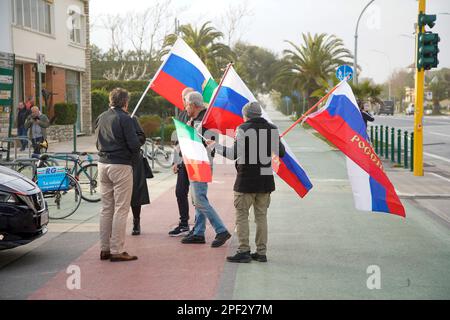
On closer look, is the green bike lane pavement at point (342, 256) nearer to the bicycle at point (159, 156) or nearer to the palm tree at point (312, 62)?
the bicycle at point (159, 156)

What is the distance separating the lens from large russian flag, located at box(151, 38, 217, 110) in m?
7.97

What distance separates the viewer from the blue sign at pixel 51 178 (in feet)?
29.6

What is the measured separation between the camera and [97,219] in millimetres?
9320

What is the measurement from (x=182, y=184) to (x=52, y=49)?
22574 millimetres

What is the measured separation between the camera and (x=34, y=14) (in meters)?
26.6

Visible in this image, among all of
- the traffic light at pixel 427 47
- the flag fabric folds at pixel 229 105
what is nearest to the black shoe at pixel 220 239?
the flag fabric folds at pixel 229 105

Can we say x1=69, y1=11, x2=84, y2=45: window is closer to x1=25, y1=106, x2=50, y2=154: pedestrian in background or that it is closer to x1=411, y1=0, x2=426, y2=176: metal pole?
x1=25, y1=106, x2=50, y2=154: pedestrian in background

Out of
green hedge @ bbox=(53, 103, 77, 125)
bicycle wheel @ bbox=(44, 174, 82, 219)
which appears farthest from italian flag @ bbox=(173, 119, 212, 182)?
green hedge @ bbox=(53, 103, 77, 125)

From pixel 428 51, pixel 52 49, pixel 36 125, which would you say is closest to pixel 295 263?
pixel 428 51

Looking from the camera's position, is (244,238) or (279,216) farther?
(279,216)

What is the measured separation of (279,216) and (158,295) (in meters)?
4.48

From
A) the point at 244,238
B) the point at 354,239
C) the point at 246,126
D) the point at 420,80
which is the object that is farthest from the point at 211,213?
the point at 420,80

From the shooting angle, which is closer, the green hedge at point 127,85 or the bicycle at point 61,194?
the bicycle at point 61,194
